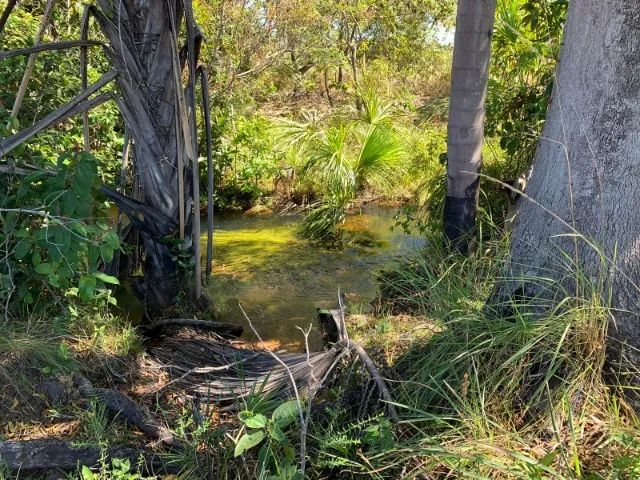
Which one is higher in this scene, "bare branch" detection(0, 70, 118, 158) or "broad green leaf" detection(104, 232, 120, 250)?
"bare branch" detection(0, 70, 118, 158)

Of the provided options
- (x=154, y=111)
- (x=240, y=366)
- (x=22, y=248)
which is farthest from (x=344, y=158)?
(x=22, y=248)

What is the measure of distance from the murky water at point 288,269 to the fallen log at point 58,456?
1660mm

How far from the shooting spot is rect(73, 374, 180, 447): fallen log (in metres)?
2.73

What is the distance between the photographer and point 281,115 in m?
13.2

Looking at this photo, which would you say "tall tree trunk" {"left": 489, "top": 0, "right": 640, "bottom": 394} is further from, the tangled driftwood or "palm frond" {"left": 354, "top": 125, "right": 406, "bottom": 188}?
"palm frond" {"left": 354, "top": 125, "right": 406, "bottom": 188}

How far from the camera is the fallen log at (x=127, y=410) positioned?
273cm

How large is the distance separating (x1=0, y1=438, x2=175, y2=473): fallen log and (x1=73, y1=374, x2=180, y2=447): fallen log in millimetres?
127

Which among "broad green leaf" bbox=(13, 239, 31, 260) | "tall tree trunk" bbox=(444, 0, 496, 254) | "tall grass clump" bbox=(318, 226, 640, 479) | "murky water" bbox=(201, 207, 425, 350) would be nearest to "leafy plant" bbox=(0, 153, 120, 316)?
"broad green leaf" bbox=(13, 239, 31, 260)

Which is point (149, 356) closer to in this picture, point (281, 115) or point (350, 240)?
point (350, 240)

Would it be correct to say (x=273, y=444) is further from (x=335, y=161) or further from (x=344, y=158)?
(x=344, y=158)

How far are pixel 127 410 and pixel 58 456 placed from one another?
413 millimetres

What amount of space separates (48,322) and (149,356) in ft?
2.06

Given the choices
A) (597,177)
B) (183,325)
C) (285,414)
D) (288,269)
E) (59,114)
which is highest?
(59,114)

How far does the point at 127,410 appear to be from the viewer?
2.93m
